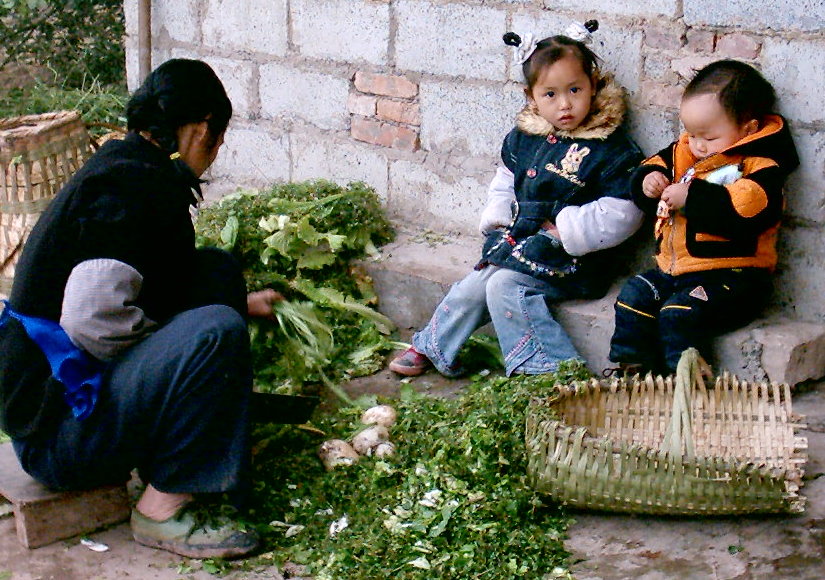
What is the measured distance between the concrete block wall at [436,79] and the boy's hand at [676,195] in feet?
1.41

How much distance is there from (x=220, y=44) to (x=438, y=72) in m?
1.47

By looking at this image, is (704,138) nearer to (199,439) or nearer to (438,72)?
(438,72)

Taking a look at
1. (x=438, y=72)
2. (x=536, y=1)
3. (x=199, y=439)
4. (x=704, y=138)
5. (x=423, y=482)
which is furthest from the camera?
(x=438, y=72)

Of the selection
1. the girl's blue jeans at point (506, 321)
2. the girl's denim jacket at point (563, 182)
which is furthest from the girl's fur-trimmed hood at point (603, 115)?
the girl's blue jeans at point (506, 321)

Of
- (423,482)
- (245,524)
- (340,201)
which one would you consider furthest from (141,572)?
(340,201)

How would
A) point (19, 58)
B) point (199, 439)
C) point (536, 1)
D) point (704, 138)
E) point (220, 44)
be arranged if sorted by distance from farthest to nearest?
1. point (19, 58)
2. point (220, 44)
3. point (536, 1)
4. point (704, 138)
5. point (199, 439)

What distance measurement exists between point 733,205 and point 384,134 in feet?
6.67

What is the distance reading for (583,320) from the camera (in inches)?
171

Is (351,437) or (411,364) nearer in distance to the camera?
(351,437)

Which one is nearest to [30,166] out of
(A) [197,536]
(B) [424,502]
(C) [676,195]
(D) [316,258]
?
(D) [316,258]

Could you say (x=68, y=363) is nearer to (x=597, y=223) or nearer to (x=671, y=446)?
(x=671, y=446)

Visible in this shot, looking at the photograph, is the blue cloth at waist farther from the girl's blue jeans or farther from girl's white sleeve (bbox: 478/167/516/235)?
girl's white sleeve (bbox: 478/167/516/235)

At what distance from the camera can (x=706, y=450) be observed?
11.9 feet

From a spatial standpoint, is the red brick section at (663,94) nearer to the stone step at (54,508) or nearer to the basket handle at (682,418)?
the basket handle at (682,418)
